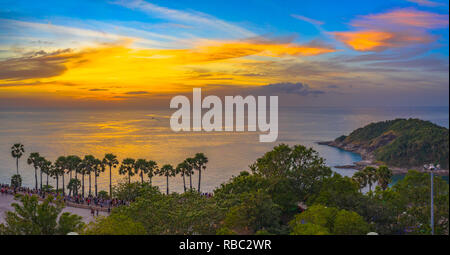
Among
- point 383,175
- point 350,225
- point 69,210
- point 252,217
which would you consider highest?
point 350,225

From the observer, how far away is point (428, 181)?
22.9m

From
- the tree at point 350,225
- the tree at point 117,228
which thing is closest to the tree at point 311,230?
the tree at point 350,225

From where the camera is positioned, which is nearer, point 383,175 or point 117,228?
point 117,228

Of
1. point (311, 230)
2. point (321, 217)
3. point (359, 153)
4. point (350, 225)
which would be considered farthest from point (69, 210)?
point (359, 153)

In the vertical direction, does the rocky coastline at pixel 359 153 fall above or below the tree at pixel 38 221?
below

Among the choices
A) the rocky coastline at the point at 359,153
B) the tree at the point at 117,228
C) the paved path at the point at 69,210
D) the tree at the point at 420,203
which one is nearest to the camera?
the tree at the point at 117,228

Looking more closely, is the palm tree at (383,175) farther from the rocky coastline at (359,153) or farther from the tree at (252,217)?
the rocky coastline at (359,153)

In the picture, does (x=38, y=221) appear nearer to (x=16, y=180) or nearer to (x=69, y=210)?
(x=69, y=210)

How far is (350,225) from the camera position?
59.7ft

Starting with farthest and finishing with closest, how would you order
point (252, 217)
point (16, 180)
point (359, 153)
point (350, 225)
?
point (359, 153) < point (16, 180) < point (252, 217) < point (350, 225)

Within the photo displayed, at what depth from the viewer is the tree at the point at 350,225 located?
18.0m
